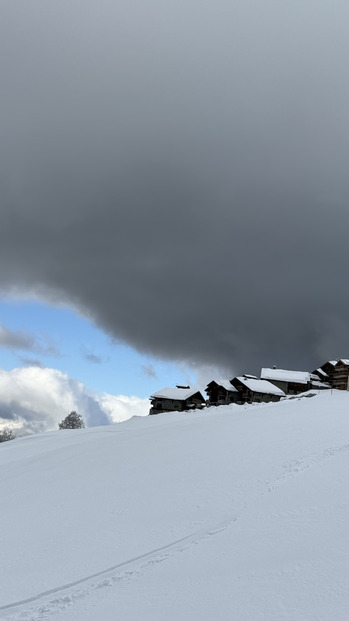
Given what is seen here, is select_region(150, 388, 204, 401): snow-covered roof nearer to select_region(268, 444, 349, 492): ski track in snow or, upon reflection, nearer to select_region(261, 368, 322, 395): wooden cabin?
select_region(261, 368, 322, 395): wooden cabin

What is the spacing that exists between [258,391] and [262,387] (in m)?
1.34

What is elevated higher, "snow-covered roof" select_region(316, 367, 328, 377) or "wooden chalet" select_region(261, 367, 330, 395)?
"snow-covered roof" select_region(316, 367, 328, 377)

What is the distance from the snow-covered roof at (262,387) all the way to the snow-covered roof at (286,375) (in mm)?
2651

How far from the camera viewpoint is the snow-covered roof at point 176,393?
6774cm

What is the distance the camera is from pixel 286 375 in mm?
65750

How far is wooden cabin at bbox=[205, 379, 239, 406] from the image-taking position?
214 feet

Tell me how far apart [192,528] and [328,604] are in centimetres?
367

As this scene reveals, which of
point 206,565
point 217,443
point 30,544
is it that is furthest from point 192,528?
point 217,443

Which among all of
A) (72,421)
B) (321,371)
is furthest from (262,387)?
(72,421)

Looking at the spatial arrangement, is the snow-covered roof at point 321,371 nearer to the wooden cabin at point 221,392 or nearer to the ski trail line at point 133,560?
the wooden cabin at point 221,392

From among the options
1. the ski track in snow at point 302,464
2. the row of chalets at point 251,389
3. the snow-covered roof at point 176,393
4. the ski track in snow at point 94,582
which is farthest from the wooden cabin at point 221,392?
the ski track in snow at point 94,582

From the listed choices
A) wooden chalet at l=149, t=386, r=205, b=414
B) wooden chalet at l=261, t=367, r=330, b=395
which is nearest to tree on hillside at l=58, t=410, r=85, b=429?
wooden chalet at l=149, t=386, r=205, b=414

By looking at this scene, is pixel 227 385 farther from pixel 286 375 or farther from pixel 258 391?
pixel 286 375

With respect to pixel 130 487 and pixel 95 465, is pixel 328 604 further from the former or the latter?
pixel 95 465
